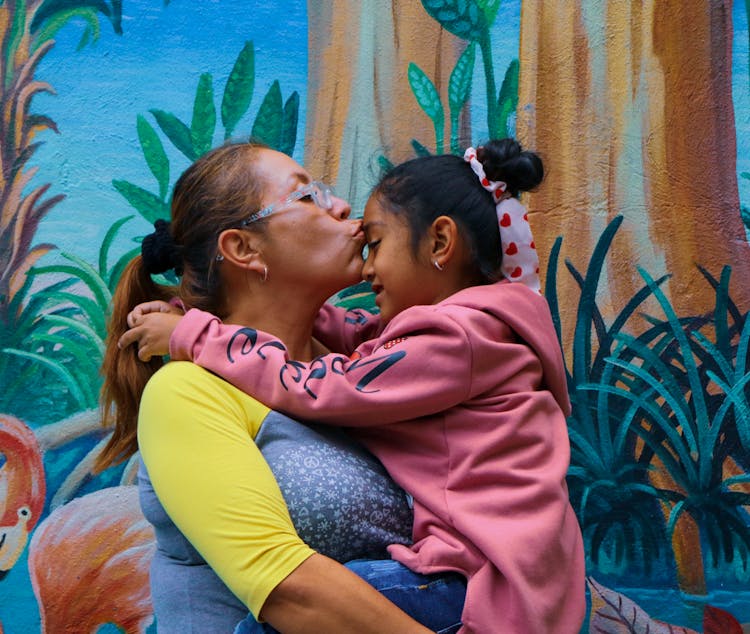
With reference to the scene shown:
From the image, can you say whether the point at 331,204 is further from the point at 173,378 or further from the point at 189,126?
the point at 189,126

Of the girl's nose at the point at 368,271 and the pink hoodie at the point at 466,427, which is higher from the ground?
the girl's nose at the point at 368,271

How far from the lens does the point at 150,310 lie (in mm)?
2453

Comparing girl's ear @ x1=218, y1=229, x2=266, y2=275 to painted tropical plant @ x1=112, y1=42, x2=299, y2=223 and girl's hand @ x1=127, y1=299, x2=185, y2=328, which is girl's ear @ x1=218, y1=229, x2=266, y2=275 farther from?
painted tropical plant @ x1=112, y1=42, x2=299, y2=223

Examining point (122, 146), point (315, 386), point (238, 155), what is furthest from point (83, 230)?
point (315, 386)

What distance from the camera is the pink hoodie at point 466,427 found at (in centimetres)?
193

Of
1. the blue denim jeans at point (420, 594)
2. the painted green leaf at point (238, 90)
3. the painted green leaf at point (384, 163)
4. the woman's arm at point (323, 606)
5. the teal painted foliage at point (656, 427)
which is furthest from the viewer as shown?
the painted green leaf at point (238, 90)

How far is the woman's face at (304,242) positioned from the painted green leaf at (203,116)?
1.04 meters

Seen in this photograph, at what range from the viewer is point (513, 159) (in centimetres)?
237

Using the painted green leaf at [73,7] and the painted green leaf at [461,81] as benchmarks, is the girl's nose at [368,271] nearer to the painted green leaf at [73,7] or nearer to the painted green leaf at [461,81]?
the painted green leaf at [461,81]

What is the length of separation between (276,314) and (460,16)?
1478 mm

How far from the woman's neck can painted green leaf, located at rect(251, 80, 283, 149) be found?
3.59 feet

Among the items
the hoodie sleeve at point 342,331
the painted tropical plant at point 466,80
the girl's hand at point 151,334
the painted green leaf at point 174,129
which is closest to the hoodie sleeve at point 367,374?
the girl's hand at point 151,334

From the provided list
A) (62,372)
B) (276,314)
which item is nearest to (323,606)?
(276,314)

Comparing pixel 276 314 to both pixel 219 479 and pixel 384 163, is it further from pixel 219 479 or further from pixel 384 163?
pixel 384 163
